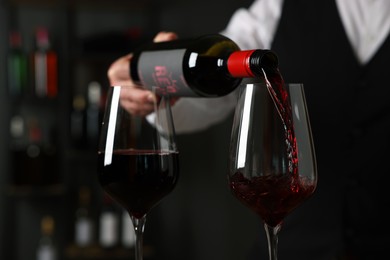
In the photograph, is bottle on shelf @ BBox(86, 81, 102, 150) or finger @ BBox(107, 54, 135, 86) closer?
finger @ BBox(107, 54, 135, 86)

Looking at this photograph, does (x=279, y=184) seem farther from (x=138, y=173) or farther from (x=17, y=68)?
(x=17, y=68)

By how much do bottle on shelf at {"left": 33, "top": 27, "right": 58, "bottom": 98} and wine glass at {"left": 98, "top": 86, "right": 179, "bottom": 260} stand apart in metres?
2.62

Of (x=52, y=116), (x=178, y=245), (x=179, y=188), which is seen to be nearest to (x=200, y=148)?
(x=179, y=188)

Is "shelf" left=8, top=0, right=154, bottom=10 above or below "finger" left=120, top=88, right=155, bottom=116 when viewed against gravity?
above

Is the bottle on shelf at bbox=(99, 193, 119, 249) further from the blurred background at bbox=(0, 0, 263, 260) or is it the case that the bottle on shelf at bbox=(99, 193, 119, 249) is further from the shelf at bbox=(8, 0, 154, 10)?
the shelf at bbox=(8, 0, 154, 10)

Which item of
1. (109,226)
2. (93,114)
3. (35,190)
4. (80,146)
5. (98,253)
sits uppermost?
(93,114)

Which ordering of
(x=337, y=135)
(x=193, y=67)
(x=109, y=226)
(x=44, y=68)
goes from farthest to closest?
(x=44, y=68) < (x=109, y=226) < (x=337, y=135) < (x=193, y=67)

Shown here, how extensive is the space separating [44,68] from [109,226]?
88 cm

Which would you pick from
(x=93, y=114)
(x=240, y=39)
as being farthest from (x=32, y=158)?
(x=240, y=39)

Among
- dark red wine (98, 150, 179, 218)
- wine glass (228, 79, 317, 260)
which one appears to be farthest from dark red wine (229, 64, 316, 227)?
dark red wine (98, 150, 179, 218)

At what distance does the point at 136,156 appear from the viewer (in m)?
0.89

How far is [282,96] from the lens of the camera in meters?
0.82

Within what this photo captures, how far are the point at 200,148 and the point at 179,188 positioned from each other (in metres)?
0.25

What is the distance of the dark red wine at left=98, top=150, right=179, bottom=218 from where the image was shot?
890 millimetres
